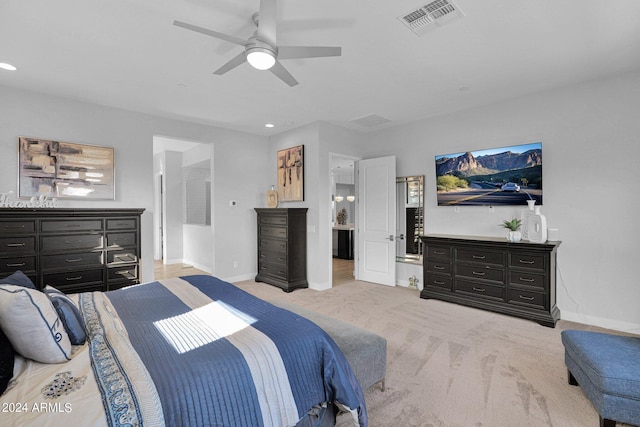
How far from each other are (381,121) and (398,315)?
3.08m

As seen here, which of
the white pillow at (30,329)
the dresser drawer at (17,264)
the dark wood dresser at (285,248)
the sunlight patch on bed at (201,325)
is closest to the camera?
the white pillow at (30,329)

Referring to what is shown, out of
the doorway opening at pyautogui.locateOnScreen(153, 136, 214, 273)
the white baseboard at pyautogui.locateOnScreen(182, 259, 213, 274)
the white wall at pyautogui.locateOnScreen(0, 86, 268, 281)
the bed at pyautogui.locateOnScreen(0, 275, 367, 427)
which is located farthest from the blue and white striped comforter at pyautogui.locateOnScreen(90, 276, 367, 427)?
the doorway opening at pyautogui.locateOnScreen(153, 136, 214, 273)

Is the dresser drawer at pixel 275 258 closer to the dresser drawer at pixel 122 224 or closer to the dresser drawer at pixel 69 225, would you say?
the dresser drawer at pixel 122 224

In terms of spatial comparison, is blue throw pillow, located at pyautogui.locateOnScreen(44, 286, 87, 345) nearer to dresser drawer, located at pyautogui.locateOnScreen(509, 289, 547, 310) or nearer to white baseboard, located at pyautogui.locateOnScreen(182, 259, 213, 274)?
dresser drawer, located at pyautogui.locateOnScreen(509, 289, 547, 310)

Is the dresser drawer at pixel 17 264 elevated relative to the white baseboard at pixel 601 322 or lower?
elevated

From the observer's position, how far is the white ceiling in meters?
2.25

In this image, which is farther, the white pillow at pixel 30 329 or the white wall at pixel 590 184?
the white wall at pixel 590 184

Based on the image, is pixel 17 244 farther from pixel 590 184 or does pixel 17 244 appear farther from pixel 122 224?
pixel 590 184

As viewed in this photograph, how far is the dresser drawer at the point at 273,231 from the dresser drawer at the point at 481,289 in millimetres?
2734

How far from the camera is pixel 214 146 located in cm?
530

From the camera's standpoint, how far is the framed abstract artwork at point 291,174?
525cm

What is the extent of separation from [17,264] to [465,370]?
4569mm

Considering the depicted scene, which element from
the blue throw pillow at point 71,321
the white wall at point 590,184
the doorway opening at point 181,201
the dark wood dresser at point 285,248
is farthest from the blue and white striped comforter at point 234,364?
the doorway opening at point 181,201

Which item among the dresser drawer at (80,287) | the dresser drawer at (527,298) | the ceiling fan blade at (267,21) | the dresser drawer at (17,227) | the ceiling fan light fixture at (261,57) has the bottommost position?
the dresser drawer at (527,298)
